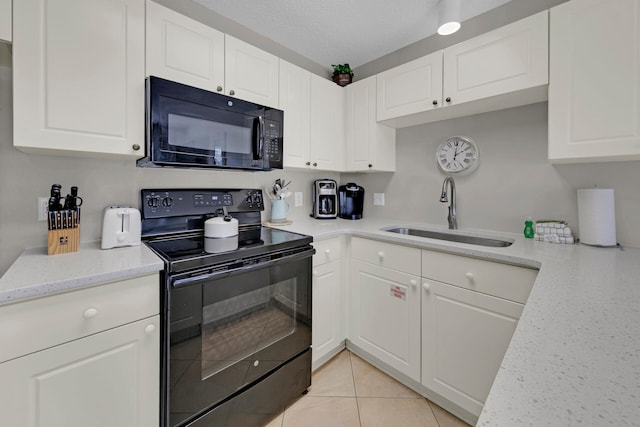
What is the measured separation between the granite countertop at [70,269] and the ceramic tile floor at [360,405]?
3.66ft

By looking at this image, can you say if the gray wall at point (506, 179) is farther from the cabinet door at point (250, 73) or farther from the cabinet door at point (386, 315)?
the cabinet door at point (250, 73)

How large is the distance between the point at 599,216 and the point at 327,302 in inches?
62.6

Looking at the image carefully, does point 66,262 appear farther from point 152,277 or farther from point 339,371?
point 339,371

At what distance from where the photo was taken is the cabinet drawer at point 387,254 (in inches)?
64.2

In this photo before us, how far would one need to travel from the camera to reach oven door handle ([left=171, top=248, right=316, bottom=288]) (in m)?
1.09

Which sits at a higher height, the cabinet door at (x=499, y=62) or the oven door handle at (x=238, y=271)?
the cabinet door at (x=499, y=62)

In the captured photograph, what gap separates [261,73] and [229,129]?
508 millimetres

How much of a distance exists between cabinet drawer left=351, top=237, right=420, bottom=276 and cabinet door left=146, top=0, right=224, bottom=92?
4.41 ft

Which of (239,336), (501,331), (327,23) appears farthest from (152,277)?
(327,23)

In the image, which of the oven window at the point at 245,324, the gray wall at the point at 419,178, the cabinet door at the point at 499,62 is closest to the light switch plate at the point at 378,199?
the gray wall at the point at 419,178

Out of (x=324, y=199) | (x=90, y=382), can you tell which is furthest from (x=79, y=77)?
(x=324, y=199)

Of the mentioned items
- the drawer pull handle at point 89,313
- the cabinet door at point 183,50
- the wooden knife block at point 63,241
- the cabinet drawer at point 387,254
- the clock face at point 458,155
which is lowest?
the drawer pull handle at point 89,313

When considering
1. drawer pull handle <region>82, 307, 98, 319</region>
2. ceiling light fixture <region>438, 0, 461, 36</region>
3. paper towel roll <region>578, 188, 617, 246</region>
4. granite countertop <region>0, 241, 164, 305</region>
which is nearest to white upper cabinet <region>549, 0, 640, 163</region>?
paper towel roll <region>578, 188, 617, 246</region>

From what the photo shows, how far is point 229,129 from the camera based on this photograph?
1573 millimetres
